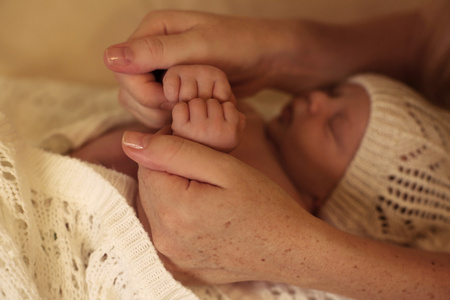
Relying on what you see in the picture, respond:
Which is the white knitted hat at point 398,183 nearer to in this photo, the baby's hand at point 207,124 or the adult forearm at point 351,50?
the adult forearm at point 351,50

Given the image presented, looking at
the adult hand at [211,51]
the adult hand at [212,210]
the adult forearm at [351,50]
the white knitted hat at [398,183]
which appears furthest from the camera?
the adult forearm at [351,50]

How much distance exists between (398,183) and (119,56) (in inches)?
24.3

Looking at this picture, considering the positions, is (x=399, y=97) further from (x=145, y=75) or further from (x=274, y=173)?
(x=145, y=75)

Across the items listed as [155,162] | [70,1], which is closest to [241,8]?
[70,1]

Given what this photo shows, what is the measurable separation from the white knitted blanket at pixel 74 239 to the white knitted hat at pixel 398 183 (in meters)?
0.22

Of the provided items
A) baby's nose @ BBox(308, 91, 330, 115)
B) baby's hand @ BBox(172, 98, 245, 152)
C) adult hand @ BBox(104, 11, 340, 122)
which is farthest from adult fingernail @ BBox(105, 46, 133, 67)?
baby's nose @ BBox(308, 91, 330, 115)

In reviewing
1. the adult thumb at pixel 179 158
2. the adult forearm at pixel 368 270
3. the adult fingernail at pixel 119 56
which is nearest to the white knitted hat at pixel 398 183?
the adult forearm at pixel 368 270

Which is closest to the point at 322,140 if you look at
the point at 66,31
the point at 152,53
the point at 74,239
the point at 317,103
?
the point at 317,103

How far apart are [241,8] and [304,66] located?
34 cm

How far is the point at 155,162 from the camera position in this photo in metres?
0.53

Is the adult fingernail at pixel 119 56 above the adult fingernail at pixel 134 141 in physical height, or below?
above

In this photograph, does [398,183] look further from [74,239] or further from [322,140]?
[74,239]

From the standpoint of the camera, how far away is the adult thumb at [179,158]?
1.74ft

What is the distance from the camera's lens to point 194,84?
0.63 m
